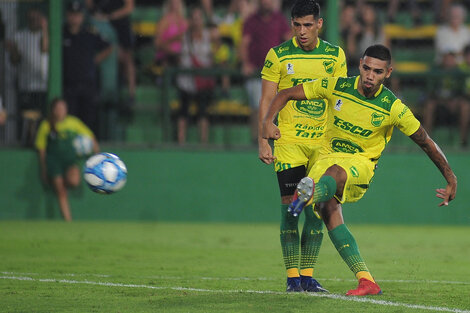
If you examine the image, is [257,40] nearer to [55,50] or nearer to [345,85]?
[55,50]

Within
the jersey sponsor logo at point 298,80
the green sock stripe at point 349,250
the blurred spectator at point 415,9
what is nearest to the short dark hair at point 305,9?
the jersey sponsor logo at point 298,80

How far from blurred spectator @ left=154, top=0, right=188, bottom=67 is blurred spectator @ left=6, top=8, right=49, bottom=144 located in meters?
1.69

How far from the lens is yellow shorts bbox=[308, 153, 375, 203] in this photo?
264 inches

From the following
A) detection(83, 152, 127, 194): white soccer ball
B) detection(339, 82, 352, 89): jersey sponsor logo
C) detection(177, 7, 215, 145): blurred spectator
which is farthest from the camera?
detection(177, 7, 215, 145): blurred spectator

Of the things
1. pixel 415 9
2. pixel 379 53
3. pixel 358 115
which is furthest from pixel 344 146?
pixel 415 9

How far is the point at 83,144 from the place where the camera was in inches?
542

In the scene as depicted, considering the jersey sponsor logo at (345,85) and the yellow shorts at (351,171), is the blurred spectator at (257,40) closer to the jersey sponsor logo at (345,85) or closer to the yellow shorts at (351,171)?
the jersey sponsor logo at (345,85)

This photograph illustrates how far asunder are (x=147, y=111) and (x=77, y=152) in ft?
3.98

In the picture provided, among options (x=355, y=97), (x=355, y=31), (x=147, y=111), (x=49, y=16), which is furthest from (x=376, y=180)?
(x=355, y=97)

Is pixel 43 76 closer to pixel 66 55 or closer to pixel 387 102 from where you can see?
pixel 66 55

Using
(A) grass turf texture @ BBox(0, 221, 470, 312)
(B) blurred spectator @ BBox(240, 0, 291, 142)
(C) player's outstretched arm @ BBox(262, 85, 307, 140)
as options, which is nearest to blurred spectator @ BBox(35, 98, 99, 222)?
(A) grass turf texture @ BBox(0, 221, 470, 312)

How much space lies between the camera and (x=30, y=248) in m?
10.3

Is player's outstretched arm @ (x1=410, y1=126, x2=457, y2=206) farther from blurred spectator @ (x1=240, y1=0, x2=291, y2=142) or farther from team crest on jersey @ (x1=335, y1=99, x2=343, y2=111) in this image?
blurred spectator @ (x1=240, y1=0, x2=291, y2=142)

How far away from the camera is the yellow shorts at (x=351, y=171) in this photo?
264 inches
